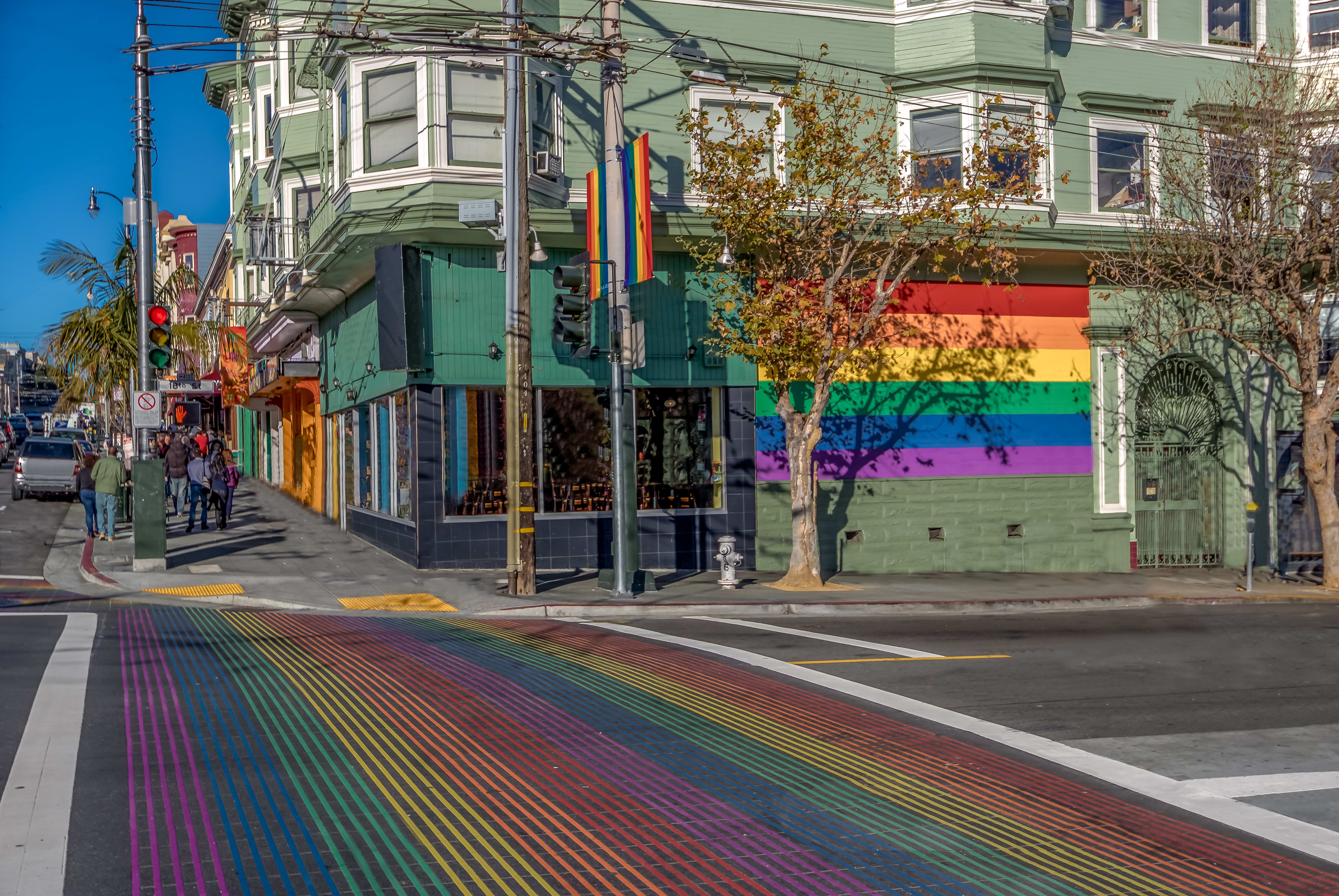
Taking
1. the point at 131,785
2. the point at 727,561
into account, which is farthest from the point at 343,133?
the point at 131,785

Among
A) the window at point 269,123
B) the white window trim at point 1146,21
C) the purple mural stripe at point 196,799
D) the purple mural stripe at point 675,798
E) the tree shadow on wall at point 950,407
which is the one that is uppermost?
the window at point 269,123

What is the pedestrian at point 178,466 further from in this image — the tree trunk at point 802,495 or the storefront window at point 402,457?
the tree trunk at point 802,495

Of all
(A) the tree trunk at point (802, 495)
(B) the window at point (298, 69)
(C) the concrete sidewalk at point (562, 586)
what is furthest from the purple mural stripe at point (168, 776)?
(B) the window at point (298, 69)

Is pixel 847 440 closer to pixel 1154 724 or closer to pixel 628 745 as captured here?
pixel 1154 724

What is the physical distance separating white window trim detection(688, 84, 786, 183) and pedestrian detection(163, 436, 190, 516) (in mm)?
12224

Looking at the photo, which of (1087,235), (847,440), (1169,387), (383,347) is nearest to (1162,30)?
(1087,235)

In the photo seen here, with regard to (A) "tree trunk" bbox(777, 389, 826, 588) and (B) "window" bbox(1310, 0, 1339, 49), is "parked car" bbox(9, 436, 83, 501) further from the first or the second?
(B) "window" bbox(1310, 0, 1339, 49)

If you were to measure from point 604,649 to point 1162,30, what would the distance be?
1773cm

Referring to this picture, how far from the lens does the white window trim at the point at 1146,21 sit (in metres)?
22.1

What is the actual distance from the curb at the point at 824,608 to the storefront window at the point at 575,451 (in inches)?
164

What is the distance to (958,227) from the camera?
61.8 feet

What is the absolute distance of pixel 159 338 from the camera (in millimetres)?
18047

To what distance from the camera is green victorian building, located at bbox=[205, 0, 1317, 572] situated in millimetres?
18750

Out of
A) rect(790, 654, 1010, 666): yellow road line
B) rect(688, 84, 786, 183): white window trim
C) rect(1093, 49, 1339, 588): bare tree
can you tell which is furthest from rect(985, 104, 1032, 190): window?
rect(790, 654, 1010, 666): yellow road line
